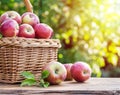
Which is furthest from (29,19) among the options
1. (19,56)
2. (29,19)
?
(19,56)

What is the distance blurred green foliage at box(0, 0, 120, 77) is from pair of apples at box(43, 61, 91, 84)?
4.54 feet

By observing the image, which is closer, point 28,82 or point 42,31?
point 28,82

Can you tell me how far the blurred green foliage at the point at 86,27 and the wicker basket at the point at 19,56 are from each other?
1466 millimetres

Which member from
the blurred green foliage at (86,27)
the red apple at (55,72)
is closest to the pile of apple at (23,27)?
the red apple at (55,72)

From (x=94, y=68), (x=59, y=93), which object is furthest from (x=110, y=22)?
(x=59, y=93)

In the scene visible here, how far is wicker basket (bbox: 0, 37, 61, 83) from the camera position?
1.70 meters

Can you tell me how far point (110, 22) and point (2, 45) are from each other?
2139 millimetres

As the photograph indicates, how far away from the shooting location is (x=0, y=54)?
1.74 metres

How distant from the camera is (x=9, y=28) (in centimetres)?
170

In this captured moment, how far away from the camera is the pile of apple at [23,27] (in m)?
1.70

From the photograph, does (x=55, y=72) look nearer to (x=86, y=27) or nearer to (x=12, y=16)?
(x=12, y=16)

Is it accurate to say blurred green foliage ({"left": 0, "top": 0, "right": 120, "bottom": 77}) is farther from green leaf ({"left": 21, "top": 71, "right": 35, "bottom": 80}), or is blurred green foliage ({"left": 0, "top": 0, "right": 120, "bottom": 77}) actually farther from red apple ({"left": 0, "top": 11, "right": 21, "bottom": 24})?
green leaf ({"left": 21, "top": 71, "right": 35, "bottom": 80})

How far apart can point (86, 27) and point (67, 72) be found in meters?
1.76

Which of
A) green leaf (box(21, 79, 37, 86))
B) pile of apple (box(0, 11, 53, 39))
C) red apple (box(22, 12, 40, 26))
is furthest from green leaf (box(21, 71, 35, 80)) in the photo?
red apple (box(22, 12, 40, 26))
